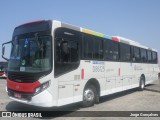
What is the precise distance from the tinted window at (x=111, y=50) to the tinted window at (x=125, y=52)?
2.38 feet

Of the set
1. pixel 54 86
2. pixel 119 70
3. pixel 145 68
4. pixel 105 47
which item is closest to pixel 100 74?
pixel 105 47

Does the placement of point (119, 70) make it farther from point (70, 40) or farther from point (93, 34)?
point (70, 40)

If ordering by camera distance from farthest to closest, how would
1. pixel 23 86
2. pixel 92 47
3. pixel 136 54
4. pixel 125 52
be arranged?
pixel 136 54 → pixel 125 52 → pixel 92 47 → pixel 23 86

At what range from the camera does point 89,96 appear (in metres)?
10.8

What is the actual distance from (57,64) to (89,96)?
112 inches

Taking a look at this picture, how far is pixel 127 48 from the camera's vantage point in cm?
1506

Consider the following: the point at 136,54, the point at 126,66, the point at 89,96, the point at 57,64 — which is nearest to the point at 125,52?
the point at 126,66

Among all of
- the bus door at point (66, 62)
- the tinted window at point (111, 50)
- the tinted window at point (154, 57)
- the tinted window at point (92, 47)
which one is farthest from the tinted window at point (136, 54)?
the bus door at point (66, 62)

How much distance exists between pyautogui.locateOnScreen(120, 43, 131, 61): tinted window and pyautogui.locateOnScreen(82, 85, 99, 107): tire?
3.53 metres

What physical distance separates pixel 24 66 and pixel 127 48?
25.9 ft

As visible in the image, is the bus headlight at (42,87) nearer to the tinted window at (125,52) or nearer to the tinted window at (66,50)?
the tinted window at (66,50)

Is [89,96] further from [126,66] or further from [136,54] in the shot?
[136,54]

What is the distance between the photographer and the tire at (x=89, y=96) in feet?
34.3

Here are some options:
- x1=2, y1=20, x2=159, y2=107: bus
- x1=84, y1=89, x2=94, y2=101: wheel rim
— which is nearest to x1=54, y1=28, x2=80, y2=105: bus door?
x1=2, y1=20, x2=159, y2=107: bus
